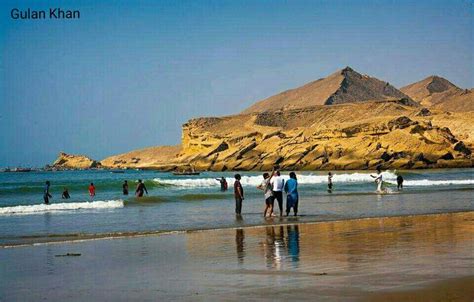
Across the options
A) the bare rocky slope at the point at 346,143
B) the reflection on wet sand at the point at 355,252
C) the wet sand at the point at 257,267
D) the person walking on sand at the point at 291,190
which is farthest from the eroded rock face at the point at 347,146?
the wet sand at the point at 257,267

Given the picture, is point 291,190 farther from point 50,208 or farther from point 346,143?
point 346,143

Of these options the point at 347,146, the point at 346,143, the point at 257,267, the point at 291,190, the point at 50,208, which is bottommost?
the point at 257,267

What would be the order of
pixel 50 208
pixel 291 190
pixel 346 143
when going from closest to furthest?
pixel 291 190 → pixel 50 208 → pixel 346 143

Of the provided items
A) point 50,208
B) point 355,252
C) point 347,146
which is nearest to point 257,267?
point 355,252

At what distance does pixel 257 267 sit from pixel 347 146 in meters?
101

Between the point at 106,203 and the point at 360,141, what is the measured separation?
80460 mm

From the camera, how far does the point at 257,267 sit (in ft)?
38.9

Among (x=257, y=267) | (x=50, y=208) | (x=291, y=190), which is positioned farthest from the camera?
(x=50, y=208)

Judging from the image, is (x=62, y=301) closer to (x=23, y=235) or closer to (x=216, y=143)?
(x=23, y=235)

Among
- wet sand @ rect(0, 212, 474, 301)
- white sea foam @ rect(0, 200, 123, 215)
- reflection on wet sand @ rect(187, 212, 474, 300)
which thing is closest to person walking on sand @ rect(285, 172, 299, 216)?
reflection on wet sand @ rect(187, 212, 474, 300)

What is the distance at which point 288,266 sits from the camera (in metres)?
11.9

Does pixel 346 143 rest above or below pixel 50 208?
above

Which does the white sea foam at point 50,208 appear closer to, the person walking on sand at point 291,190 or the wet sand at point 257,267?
the person walking on sand at point 291,190

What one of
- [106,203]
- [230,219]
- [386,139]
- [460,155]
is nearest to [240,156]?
[386,139]
